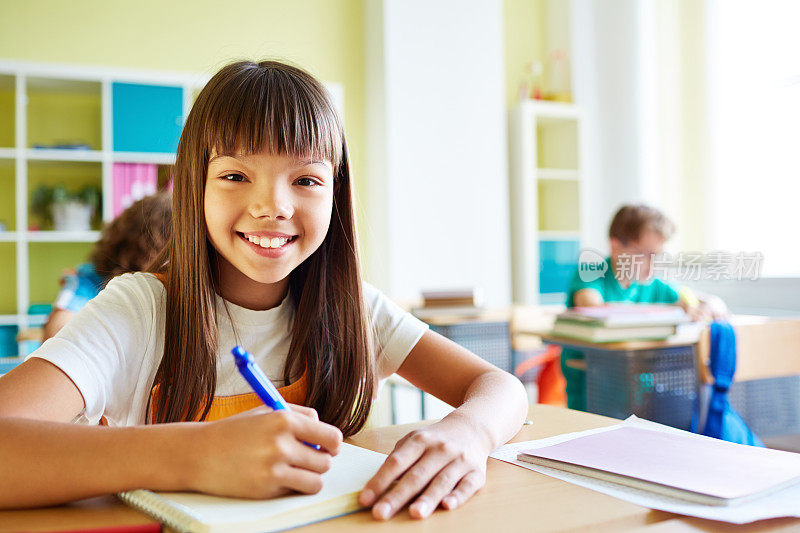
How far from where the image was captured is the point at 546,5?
5133 millimetres

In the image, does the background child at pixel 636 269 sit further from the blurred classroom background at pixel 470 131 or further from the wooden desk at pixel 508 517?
the wooden desk at pixel 508 517

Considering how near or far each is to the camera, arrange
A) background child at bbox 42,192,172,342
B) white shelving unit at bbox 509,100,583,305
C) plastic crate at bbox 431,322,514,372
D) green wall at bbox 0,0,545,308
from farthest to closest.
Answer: white shelving unit at bbox 509,100,583,305 < green wall at bbox 0,0,545,308 < plastic crate at bbox 431,322,514,372 < background child at bbox 42,192,172,342

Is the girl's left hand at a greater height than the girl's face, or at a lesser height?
lesser

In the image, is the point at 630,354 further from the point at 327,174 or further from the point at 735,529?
the point at 735,529

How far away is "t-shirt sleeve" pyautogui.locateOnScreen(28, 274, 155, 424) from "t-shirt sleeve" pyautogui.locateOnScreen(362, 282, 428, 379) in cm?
34

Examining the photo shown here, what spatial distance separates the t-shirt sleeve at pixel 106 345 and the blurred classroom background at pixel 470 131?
2.27 meters

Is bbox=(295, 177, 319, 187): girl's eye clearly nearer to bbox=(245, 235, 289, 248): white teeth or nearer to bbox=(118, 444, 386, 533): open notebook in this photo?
bbox=(245, 235, 289, 248): white teeth

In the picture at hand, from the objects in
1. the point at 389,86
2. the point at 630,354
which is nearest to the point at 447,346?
the point at 630,354

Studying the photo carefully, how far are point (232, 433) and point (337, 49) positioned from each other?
4.18 metres

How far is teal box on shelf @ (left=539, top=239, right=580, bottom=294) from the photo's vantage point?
465cm

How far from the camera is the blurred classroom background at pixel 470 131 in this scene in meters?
3.57
